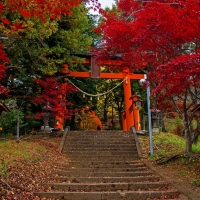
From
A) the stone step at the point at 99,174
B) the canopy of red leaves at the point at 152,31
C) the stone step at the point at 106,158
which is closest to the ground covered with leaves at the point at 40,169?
the stone step at the point at 99,174

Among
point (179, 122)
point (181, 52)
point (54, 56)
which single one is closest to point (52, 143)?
point (54, 56)

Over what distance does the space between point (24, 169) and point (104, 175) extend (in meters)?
2.05

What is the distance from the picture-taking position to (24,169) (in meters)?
6.63

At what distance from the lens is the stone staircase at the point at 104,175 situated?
536cm

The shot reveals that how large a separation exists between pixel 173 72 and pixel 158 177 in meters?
2.78

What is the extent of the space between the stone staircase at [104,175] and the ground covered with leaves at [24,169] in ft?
0.96

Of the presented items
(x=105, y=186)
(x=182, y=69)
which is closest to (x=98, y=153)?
(x=105, y=186)

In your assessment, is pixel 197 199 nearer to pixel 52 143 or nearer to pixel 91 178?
pixel 91 178

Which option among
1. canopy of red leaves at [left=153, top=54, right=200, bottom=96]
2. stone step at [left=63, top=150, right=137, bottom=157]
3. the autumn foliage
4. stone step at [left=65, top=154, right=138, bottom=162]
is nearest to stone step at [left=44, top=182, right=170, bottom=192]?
canopy of red leaves at [left=153, top=54, right=200, bottom=96]

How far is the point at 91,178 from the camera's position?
6.55 metres

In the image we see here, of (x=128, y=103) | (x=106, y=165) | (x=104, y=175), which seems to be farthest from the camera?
(x=128, y=103)

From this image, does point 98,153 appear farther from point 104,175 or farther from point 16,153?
point 16,153

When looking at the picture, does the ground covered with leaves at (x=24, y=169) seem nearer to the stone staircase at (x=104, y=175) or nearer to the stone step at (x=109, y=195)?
the stone staircase at (x=104, y=175)

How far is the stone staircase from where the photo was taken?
5.36 meters
